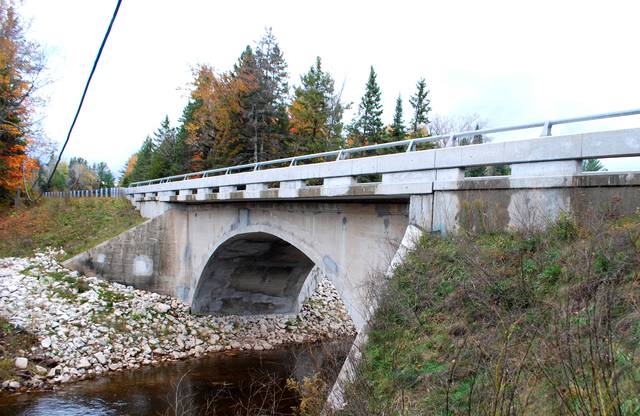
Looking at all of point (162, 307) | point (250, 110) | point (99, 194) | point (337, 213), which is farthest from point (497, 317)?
point (99, 194)

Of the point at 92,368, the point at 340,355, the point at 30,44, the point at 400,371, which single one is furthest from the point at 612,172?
the point at 30,44

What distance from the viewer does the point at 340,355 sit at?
991cm

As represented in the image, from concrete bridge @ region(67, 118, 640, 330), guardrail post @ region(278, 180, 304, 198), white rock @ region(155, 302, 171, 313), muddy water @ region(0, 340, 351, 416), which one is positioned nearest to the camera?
concrete bridge @ region(67, 118, 640, 330)

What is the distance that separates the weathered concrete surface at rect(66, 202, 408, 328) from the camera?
10431mm

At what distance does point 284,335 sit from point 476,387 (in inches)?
616

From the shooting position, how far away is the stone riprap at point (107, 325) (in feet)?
44.7

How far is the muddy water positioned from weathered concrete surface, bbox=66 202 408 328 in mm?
2653

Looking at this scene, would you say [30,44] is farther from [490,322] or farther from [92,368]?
[490,322]

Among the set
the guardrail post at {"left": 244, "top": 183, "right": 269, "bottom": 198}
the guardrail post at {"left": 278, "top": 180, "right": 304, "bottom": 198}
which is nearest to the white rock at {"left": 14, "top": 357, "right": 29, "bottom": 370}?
the guardrail post at {"left": 244, "top": 183, "right": 269, "bottom": 198}

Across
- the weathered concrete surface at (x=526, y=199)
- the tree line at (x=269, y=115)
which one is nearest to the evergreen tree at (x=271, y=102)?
the tree line at (x=269, y=115)

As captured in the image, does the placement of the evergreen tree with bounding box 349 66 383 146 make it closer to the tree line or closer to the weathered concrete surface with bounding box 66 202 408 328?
the tree line

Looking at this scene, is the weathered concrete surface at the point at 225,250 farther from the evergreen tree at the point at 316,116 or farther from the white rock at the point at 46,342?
the evergreen tree at the point at 316,116

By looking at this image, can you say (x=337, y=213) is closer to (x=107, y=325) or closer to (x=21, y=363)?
(x=21, y=363)

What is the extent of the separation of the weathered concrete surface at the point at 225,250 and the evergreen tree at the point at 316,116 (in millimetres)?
10407
